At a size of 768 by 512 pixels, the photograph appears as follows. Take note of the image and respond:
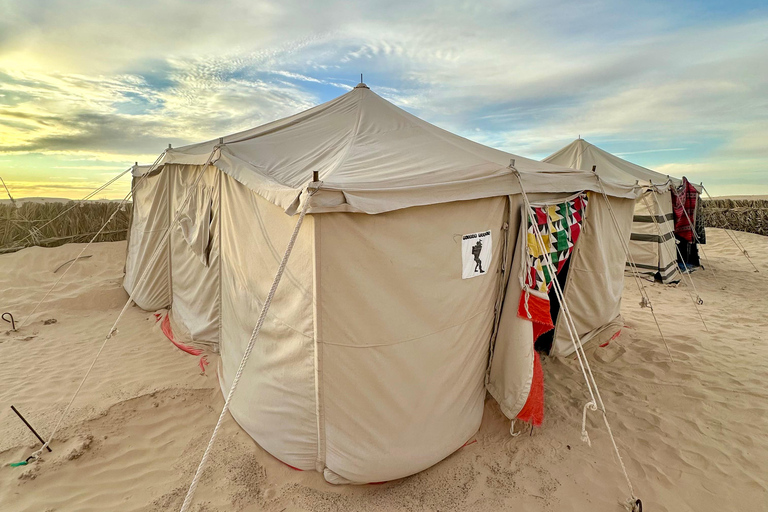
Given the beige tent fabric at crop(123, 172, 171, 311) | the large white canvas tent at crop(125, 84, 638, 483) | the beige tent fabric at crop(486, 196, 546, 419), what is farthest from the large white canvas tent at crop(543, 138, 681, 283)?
the beige tent fabric at crop(123, 172, 171, 311)

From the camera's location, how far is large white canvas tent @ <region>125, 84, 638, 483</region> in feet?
7.93

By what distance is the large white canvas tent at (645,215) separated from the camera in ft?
27.3

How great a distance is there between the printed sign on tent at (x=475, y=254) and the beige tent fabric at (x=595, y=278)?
68.5 inches

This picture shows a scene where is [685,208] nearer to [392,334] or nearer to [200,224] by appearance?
[392,334]

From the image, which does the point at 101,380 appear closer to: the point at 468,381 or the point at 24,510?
the point at 24,510

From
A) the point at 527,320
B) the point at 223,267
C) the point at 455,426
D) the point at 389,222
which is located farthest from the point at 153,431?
the point at 527,320

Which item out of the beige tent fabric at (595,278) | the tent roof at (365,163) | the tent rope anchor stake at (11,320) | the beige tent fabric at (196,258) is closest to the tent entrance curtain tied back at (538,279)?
the tent roof at (365,163)

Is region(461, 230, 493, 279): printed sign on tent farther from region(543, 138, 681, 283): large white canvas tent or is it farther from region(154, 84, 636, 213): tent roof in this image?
region(543, 138, 681, 283): large white canvas tent

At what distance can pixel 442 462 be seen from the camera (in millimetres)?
2959

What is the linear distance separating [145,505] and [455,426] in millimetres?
2222

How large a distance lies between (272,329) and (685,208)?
416 inches

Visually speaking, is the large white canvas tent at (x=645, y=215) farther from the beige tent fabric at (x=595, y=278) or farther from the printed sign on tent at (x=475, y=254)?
the printed sign on tent at (x=475, y=254)

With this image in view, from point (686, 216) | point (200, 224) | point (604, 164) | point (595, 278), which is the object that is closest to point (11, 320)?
point (200, 224)

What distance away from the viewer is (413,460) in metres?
2.72
